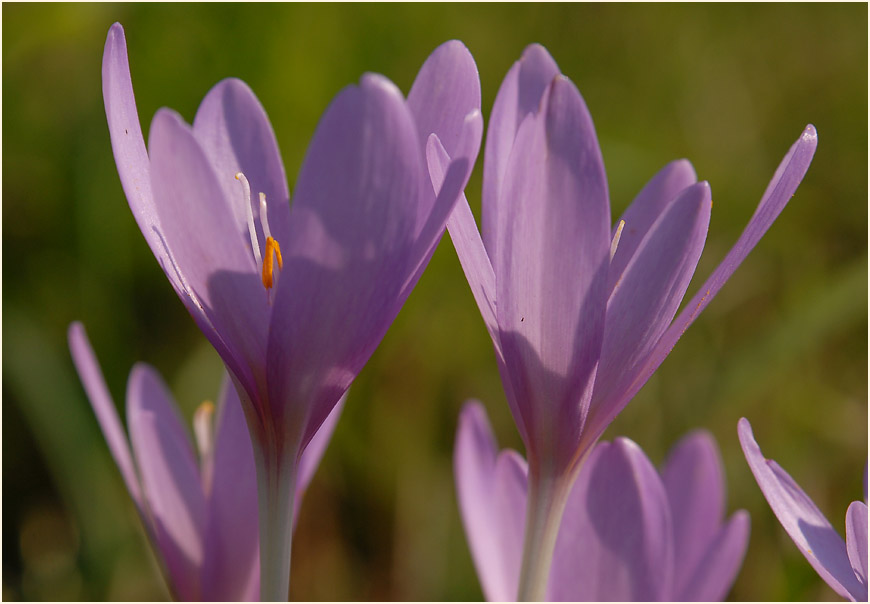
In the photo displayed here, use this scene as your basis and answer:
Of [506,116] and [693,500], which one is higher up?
[506,116]

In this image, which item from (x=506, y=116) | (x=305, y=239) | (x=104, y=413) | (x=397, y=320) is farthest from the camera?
(x=397, y=320)

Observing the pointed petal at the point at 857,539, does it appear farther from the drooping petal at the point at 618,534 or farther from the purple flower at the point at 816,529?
the drooping petal at the point at 618,534

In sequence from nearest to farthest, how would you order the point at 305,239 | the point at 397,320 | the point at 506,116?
the point at 305,239
the point at 506,116
the point at 397,320

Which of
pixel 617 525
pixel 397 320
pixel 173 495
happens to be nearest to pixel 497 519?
pixel 617 525

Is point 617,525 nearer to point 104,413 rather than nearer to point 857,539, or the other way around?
point 857,539

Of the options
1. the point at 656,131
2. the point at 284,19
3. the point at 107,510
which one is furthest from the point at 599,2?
the point at 107,510

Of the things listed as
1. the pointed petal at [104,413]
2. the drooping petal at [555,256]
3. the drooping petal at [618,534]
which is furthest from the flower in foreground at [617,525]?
the pointed petal at [104,413]

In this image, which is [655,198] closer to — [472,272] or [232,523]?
[472,272]

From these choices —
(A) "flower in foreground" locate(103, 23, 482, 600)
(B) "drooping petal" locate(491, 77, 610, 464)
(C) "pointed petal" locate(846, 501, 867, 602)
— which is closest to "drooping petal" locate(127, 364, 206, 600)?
(A) "flower in foreground" locate(103, 23, 482, 600)

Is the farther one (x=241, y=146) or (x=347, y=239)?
(x=241, y=146)
